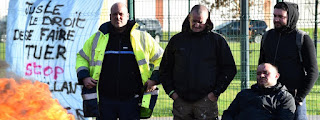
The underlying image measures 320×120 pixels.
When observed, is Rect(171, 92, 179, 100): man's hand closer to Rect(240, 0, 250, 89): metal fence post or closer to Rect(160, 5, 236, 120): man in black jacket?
Rect(160, 5, 236, 120): man in black jacket

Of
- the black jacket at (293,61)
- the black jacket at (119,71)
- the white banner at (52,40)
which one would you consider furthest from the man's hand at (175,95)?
the white banner at (52,40)

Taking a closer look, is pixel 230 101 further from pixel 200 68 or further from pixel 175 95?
pixel 200 68

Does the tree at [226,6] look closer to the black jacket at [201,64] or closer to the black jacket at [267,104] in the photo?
the black jacket at [201,64]

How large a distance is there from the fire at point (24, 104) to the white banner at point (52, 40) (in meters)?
2.50

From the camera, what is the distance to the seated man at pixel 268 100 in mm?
4801

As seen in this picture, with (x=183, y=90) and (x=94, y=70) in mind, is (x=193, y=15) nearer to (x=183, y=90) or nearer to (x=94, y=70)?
(x=183, y=90)

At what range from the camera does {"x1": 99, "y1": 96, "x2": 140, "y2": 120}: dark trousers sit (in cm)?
557

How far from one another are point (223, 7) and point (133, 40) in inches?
162

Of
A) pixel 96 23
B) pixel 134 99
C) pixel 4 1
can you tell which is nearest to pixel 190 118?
pixel 134 99

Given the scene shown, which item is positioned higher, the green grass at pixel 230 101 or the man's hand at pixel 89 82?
the man's hand at pixel 89 82

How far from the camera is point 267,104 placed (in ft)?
15.9

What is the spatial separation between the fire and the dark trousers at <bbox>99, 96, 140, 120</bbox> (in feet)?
1.30

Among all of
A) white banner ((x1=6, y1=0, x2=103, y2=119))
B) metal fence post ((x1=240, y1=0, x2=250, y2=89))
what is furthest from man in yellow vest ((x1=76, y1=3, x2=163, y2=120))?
metal fence post ((x1=240, y1=0, x2=250, y2=89))

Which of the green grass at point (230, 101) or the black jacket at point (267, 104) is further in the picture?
the green grass at point (230, 101)
